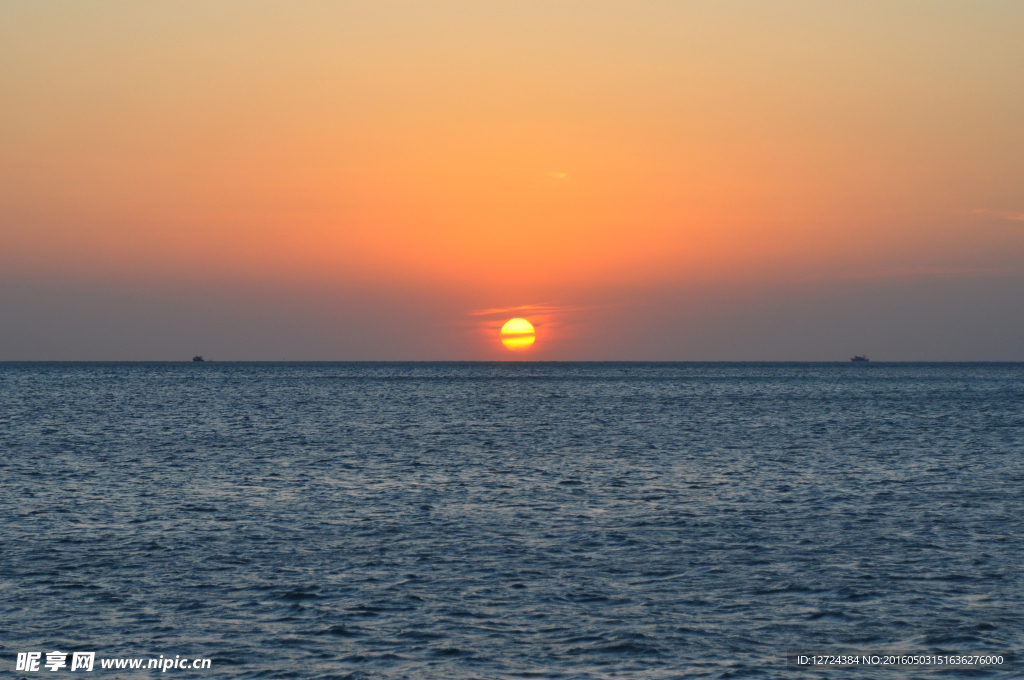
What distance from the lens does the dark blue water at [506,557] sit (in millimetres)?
18219

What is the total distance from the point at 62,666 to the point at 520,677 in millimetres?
8284

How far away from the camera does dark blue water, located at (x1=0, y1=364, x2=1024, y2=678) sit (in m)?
18.2

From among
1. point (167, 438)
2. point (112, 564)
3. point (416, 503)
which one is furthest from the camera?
point (167, 438)

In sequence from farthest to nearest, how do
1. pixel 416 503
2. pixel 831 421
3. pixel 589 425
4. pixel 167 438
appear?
pixel 831 421 → pixel 589 425 → pixel 167 438 → pixel 416 503

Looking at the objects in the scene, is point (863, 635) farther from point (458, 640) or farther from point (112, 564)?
point (112, 564)

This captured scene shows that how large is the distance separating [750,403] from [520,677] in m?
111

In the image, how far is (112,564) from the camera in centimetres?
2448

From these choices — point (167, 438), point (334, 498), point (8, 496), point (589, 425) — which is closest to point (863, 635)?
point (334, 498)

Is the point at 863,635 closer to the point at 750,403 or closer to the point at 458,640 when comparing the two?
the point at 458,640

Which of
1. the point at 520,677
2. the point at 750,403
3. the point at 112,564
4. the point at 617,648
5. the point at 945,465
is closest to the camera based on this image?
the point at 520,677

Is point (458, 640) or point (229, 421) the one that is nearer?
point (458, 640)

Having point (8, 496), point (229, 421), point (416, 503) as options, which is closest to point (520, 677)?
point (416, 503)

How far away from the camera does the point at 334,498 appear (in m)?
36.8

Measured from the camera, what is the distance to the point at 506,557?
84.2 feet
